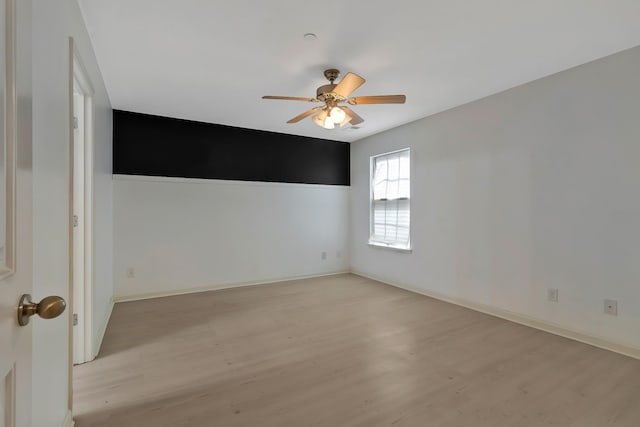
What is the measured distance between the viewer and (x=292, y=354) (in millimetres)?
2555

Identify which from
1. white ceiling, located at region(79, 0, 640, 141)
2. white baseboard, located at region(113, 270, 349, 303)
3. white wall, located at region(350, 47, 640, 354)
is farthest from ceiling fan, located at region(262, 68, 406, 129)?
white baseboard, located at region(113, 270, 349, 303)

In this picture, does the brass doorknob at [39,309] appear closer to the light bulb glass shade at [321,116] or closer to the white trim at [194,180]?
the light bulb glass shade at [321,116]

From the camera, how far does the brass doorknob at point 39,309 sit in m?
0.66

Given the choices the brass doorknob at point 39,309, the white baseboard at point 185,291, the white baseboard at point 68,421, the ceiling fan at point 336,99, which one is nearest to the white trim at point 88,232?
the white baseboard at point 68,421

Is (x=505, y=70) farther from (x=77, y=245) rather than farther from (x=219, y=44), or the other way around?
(x=77, y=245)

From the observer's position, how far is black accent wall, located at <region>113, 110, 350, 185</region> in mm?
4078

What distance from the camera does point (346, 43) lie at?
241 cm

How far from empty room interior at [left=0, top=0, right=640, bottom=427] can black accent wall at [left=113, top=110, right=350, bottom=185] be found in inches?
1.3

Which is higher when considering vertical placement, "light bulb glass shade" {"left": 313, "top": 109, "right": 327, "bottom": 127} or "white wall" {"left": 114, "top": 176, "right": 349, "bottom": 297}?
"light bulb glass shade" {"left": 313, "top": 109, "right": 327, "bottom": 127}

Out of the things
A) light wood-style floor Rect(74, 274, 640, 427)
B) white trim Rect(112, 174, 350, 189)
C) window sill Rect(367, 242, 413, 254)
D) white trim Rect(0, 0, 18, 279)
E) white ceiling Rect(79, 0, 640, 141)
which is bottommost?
light wood-style floor Rect(74, 274, 640, 427)

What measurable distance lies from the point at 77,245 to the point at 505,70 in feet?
12.8

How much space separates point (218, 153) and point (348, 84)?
270cm

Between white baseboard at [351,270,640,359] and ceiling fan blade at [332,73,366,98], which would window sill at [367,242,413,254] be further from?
ceiling fan blade at [332,73,366,98]

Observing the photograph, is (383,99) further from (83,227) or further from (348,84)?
(83,227)
